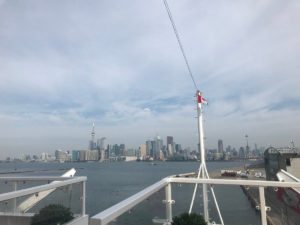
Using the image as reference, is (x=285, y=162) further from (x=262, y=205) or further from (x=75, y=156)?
(x=75, y=156)

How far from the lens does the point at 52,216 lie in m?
2.61

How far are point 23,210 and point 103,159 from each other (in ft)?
561

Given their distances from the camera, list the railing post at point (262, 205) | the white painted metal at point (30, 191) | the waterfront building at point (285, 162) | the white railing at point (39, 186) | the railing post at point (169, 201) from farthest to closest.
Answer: the waterfront building at point (285, 162) → the railing post at point (169, 201) → the railing post at point (262, 205) → the white railing at point (39, 186) → the white painted metal at point (30, 191)

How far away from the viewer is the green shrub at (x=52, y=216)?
8.25 ft

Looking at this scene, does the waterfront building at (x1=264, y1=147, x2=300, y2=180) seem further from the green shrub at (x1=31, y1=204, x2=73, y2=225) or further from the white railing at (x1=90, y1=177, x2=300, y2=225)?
Result: the green shrub at (x1=31, y1=204, x2=73, y2=225)

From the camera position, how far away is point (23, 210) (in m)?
2.56

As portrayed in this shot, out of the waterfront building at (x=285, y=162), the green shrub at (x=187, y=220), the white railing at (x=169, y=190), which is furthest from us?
the waterfront building at (x=285, y=162)

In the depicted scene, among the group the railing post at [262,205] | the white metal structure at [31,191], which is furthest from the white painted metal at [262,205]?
the white metal structure at [31,191]

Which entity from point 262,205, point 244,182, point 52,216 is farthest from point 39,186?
point 262,205

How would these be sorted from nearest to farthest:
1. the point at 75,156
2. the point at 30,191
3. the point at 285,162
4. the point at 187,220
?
the point at 30,191, the point at 187,220, the point at 285,162, the point at 75,156

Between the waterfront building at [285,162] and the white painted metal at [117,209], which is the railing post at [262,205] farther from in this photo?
the waterfront building at [285,162]

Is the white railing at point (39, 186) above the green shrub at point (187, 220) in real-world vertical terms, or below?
above

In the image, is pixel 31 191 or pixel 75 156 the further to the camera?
pixel 75 156

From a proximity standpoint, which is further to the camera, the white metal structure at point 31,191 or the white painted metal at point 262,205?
the white painted metal at point 262,205
